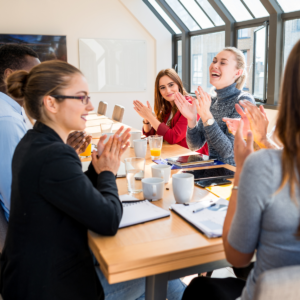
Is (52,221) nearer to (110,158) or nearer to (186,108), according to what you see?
(110,158)

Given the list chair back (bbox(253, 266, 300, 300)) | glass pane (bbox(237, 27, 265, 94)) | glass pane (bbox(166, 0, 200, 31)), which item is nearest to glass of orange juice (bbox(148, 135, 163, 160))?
chair back (bbox(253, 266, 300, 300))

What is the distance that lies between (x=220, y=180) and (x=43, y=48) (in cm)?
569

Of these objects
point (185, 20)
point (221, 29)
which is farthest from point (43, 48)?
point (221, 29)

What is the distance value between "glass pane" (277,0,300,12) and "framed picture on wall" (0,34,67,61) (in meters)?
3.97

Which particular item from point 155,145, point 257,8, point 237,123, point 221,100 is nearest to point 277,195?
point 237,123

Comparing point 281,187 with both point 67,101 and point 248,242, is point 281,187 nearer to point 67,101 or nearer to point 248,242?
point 248,242

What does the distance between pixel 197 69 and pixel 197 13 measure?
1.08m

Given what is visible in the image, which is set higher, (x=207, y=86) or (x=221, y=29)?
(x=221, y=29)

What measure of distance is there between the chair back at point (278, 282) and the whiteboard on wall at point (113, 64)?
6395 mm

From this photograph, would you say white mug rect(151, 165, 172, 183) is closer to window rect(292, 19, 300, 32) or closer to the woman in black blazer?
the woman in black blazer

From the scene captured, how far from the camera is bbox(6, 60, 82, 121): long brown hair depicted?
117 cm

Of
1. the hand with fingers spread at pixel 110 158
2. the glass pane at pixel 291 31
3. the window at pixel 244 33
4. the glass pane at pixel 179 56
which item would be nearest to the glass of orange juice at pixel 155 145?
the hand with fingers spread at pixel 110 158

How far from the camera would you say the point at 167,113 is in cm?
307

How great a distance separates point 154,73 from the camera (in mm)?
7203
